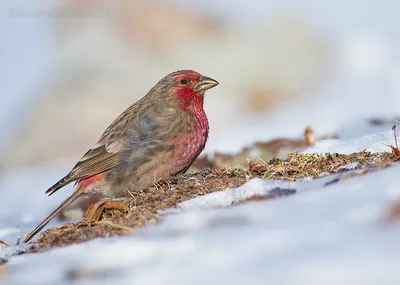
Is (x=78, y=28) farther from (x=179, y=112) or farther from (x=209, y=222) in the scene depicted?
(x=209, y=222)

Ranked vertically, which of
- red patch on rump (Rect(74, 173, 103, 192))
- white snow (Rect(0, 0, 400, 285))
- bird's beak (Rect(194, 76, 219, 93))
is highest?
bird's beak (Rect(194, 76, 219, 93))

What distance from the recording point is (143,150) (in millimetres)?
6102

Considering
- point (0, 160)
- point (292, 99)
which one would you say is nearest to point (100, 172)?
point (0, 160)

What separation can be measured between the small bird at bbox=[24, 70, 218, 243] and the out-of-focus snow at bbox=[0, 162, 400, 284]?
2.32 m

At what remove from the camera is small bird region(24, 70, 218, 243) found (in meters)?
5.97

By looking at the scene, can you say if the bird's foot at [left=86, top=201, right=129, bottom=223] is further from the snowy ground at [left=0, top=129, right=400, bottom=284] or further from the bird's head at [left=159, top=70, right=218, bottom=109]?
the bird's head at [left=159, top=70, right=218, bottom=109]

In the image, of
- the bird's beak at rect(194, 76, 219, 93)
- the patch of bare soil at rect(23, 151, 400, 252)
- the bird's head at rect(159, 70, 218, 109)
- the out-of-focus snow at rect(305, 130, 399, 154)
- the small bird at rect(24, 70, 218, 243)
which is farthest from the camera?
the bird's beak at rect(194, 76, 219, 93)

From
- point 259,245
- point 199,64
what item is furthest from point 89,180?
point 199,64

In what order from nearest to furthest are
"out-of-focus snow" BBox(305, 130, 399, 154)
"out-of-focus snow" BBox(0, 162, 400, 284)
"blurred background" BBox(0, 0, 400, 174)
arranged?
1. "out-of-focus snow" BBox(0, 162, 400, 284)
2. "out-of-focus snow" BBox(305, 130, 399, 154)
3. "blurred background" BBox(0, 0, 400, 174)

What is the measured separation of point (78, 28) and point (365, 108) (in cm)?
694

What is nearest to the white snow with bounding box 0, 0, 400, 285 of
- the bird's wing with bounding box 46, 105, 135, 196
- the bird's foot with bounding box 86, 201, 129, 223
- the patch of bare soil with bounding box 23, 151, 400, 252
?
the patch of bare soil with bounding box 23, 151, 400, 252

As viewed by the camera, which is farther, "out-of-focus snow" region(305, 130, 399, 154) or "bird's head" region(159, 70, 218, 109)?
"bird's head" region(159, 70, 218, 109)

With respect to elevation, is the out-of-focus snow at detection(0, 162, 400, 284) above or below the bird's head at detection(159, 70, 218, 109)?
below

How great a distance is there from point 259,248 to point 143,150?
3310mm
